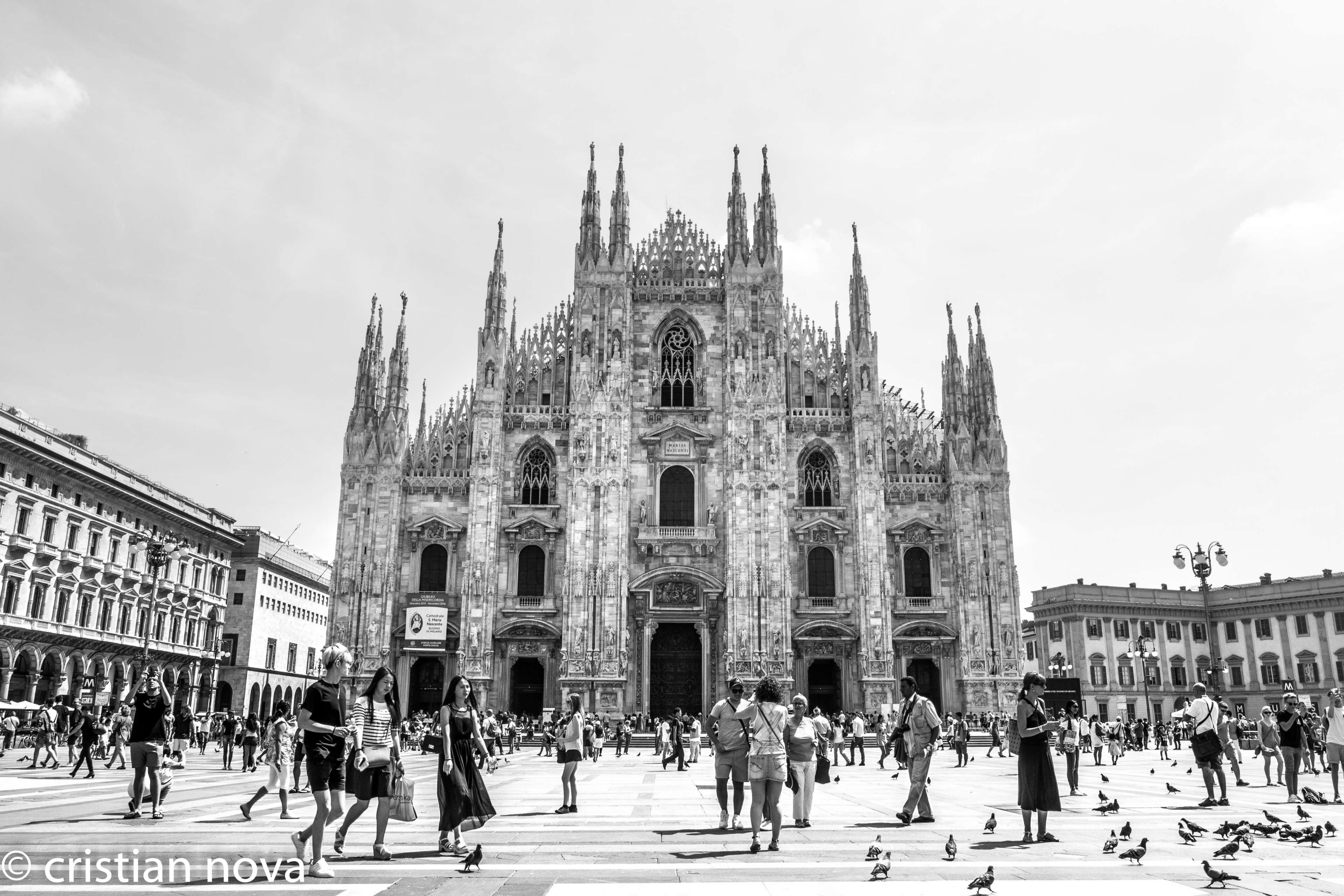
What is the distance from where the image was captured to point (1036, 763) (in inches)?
390

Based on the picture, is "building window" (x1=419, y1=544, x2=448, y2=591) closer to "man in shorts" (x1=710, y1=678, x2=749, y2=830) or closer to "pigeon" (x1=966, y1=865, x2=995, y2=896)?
"man in shorts" (x1=710, y1=678, x2=749, y2=830)

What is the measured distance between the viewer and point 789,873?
813cm

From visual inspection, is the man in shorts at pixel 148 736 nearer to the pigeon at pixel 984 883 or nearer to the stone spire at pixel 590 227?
the pigeon at pixel 984 883

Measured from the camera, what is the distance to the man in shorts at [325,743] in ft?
26.8

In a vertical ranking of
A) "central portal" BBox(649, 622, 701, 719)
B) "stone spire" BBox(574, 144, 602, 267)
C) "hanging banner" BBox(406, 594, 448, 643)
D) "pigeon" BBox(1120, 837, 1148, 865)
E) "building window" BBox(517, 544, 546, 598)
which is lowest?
"pigeon" BBox(1120, 837, 1148, 865)

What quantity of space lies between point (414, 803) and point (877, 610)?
31.4 metres

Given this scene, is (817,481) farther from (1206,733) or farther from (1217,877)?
(1217,877)

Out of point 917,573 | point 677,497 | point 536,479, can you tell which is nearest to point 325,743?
point 677,497

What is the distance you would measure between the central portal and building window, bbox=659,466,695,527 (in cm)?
451

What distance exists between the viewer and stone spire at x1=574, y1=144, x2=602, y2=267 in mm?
47875

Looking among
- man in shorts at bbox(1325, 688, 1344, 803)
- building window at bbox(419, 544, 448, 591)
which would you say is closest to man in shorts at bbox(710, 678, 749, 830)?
man in shorts at bbox(1325, 688, 1344, 803)

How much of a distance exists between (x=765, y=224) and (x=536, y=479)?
16378mm

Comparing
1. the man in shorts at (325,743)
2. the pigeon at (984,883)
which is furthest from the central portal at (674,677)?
the pigeon at (984,883)

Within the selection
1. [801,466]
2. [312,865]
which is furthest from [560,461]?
[312,865]
